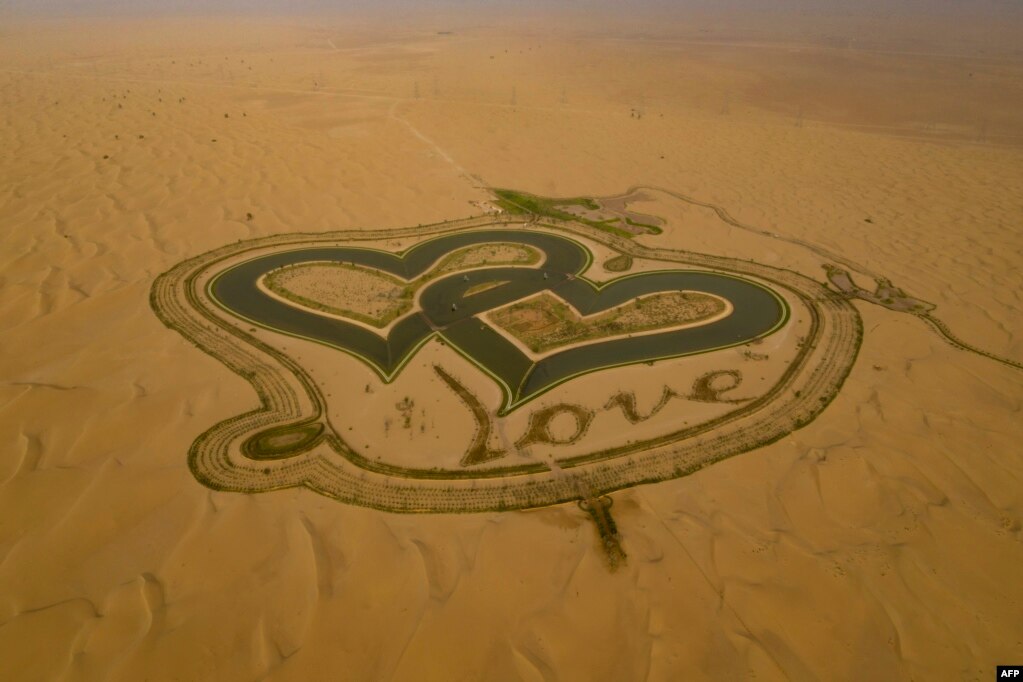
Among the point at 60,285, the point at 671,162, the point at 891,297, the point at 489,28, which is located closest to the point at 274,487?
the point at 60,285

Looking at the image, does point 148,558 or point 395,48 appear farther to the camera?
point 395,48

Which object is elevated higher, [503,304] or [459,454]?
[503,304]

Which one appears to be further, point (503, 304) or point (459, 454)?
point (503, 304)

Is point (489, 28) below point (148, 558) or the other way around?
the other way around

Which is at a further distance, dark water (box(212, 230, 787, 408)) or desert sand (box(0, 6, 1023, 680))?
dark water (box(212, 230, 787, 408))

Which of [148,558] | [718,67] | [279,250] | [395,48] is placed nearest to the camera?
[148,558]

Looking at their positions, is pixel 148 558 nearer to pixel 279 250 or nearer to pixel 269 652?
pixel 269 652

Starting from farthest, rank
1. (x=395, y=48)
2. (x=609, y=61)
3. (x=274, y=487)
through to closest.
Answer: (x=395, y=48)
(x=609, y=61)
(x=274, y=487)

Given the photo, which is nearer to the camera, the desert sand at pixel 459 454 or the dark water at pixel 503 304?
the desert sand at pixel 459 454
